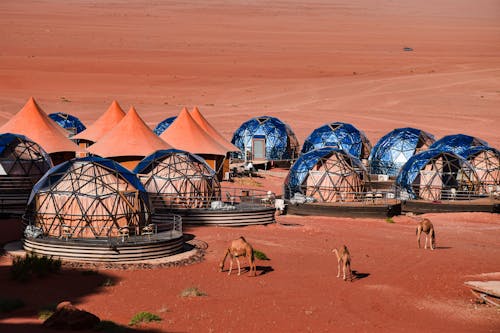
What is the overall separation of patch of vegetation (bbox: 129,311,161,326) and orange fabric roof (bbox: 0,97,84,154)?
85.2ft

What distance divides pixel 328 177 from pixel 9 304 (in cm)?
2083

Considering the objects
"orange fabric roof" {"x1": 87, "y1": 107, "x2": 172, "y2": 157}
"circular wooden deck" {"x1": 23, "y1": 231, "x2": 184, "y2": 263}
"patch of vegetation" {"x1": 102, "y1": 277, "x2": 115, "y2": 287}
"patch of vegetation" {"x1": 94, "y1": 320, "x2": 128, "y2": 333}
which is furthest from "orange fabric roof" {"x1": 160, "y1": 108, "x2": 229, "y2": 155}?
"patch of vegetation" {"x1": 94, "y1": 320, "x2": 128, "y2": 333}

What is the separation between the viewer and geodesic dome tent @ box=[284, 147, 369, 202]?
129 ft

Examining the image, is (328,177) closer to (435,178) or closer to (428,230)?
(435,178)

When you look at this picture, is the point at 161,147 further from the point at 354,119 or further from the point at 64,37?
the point at 64,37

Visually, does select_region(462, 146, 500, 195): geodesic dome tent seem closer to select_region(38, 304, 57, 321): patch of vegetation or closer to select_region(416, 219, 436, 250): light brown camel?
select_region(416, 219, 436, 250): light brown camel

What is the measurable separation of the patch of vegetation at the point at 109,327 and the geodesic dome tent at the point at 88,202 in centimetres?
753

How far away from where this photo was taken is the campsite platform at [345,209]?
37.6 metres

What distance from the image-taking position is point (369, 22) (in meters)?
196

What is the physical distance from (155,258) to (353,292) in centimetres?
596

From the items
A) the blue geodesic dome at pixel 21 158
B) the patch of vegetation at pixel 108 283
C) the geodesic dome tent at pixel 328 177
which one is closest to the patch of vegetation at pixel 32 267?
the patch of vegetation at pixel 108 283

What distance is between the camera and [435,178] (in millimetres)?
41906

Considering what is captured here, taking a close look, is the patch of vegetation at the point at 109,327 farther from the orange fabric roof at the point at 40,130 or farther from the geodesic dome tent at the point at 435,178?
the orange fabric roof at the point at 40,130

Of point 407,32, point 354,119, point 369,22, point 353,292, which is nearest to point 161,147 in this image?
point 353,292
